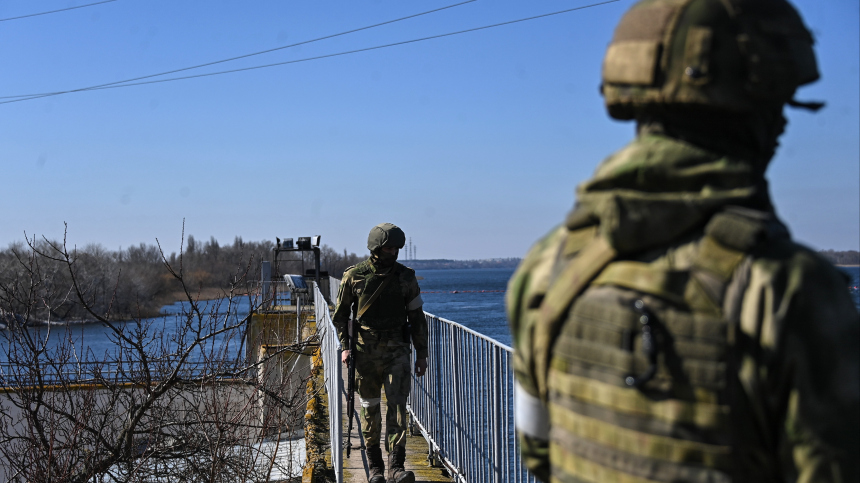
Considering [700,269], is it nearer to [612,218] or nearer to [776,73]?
[612,218]

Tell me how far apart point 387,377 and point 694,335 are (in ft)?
17.0

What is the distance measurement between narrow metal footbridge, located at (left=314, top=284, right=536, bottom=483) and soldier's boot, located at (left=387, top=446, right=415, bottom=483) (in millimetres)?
420

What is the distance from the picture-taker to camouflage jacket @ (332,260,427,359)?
6.61 metres

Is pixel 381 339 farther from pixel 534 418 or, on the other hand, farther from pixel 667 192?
pixel 667 192

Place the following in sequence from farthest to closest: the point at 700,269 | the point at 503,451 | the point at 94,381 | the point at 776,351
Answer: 1. the point at 94,381
2. the point at 503,451
3. the point at 700,269
4. the point at 776,351

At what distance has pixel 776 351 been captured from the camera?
1.54 meters

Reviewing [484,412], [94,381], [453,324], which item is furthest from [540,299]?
[94,381]

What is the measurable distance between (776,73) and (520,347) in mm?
957

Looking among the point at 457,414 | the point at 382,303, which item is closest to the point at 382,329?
the point at 382,303

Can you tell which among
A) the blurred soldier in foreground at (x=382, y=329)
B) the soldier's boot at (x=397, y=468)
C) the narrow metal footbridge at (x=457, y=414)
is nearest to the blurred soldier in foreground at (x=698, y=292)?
the narrow metal footbridge at (x=457, y=414)

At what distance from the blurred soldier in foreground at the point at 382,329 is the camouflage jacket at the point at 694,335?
4681 mm

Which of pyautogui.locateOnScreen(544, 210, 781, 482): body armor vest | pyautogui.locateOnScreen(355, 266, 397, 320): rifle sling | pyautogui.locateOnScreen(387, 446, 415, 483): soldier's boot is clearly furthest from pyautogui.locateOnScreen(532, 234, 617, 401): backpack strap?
pyautogui.locateOnScreen(355, 266, 397, 320): rifle sling

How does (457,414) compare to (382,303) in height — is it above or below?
below

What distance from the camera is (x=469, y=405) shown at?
608cm
